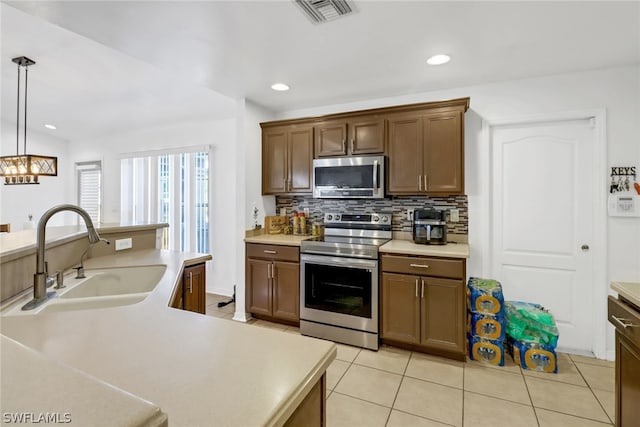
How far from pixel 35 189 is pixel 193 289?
19.0ft

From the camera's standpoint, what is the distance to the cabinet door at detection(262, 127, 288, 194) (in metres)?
3.60

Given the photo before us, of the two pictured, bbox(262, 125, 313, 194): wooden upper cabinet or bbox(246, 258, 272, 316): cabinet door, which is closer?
bbox(246, 258, 272, 316): cabinet door

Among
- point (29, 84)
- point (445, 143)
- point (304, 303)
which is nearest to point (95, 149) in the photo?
point (29, 84)

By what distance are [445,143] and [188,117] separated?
3.47 metres

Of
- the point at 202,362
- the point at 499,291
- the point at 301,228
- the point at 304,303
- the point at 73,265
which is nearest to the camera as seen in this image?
the point at 202,362

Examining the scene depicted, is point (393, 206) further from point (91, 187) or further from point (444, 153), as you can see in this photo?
point (91, 187)

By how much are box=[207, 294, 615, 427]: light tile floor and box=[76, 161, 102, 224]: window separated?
5.51 metres

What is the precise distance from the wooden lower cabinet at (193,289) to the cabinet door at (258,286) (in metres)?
1.10

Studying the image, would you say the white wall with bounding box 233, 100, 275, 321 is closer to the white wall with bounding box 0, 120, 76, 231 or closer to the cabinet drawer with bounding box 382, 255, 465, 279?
the cabinet drawer with bounding box 382, 255, 465, 279

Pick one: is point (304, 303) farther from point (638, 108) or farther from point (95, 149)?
point (95, 149)

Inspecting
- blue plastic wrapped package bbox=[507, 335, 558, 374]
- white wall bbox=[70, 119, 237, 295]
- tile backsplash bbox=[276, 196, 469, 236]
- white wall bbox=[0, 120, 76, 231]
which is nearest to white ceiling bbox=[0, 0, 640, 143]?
white wall bbox=[70, 119, 237, 295]

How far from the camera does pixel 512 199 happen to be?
2924 mm

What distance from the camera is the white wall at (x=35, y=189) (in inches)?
212

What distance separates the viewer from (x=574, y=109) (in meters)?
2.67
